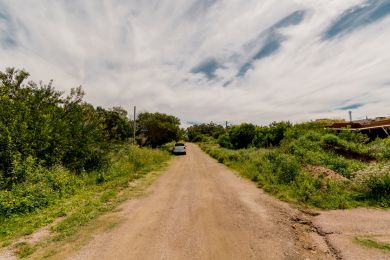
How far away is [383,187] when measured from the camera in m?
8.32

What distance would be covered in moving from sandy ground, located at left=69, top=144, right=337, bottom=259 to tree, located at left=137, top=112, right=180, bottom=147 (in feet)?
108

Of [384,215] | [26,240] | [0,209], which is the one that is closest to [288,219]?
[384,215]

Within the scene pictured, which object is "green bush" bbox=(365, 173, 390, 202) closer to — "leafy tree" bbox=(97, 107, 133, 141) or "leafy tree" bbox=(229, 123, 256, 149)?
"leafy tree" bbox=(229, 123, 256, 149)

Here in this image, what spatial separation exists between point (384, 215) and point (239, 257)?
476cm

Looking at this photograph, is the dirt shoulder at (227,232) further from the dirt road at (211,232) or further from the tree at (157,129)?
the tree at (157,129)

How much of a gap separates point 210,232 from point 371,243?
10.9ft

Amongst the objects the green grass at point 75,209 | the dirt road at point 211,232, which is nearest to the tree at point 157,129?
the green grass at point 75,209

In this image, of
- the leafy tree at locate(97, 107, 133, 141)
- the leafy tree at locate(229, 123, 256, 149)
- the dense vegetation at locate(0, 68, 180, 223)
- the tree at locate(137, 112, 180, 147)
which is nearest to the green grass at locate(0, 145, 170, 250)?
the dense vegetation at locate(0, 68, 180, 223)

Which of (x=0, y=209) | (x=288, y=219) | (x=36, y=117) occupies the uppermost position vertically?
(x=36, y=117)

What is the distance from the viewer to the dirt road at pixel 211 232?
4.94m

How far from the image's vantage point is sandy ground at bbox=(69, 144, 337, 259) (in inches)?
195

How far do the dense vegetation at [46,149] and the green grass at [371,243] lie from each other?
337 inches

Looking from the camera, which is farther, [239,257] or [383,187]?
[383,187]

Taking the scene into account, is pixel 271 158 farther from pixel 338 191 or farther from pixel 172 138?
pixel 172 138
